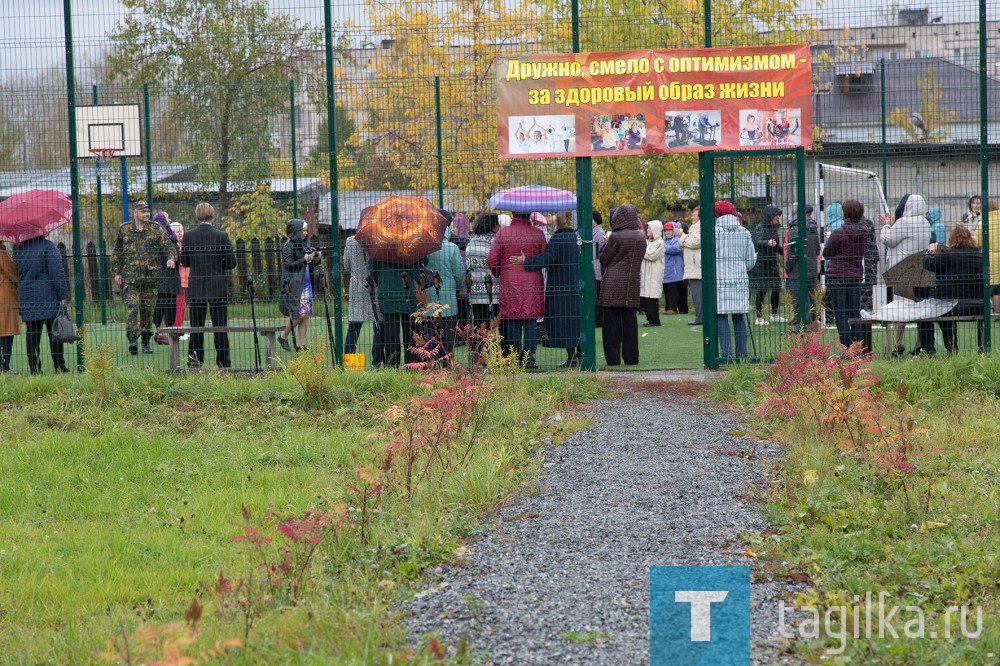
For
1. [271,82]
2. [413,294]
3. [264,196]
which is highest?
[271,82]

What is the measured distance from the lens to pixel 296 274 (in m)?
14.0

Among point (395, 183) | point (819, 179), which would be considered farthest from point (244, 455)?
point (819, 179)

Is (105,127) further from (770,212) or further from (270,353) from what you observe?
(770,212)

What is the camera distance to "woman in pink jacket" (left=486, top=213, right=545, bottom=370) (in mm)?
12359

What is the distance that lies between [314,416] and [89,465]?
7.04 feet

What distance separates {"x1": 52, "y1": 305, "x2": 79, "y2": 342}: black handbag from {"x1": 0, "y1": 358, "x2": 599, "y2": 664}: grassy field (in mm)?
1095

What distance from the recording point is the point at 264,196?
13.5 meters

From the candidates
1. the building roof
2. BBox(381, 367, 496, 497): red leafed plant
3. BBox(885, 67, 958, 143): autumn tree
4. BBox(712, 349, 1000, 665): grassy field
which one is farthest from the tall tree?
BBox(885, 67, 958, 143): autumn tree

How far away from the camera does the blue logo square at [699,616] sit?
4570 millimetres

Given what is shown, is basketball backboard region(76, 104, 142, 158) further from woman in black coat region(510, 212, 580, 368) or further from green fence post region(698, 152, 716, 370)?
green fence post region(698, 152, 716, 370)

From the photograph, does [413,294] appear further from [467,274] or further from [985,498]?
[985,498]

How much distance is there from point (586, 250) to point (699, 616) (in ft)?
24.3

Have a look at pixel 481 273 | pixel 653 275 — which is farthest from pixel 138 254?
pixel 653 275

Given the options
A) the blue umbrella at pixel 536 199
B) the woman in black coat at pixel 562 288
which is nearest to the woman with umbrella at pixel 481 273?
the woman in black coat at pixel 562 288
